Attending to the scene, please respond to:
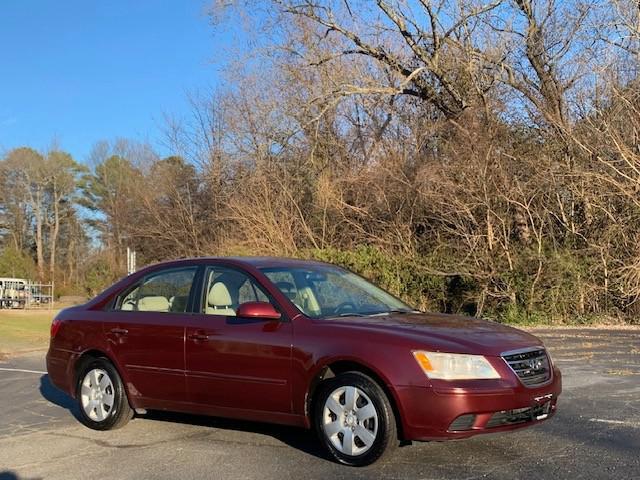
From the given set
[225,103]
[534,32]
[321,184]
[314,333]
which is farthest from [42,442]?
[225,103]

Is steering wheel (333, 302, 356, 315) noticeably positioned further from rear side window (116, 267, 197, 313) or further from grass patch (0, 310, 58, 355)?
grass patch (0, 310, 58, 355)

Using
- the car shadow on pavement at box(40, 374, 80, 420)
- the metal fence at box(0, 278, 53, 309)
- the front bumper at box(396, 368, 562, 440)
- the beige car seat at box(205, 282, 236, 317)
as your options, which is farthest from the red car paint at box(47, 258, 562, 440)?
the metal fence at box(0, 278, 53, 309)

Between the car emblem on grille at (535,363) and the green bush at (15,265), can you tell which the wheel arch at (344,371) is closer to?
the car emblem on grille at (535,363)

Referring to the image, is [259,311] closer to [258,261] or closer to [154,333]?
[258,261]

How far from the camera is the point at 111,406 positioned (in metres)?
6.66

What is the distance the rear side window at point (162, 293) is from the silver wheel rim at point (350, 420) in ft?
5.95

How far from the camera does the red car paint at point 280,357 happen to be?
16.0 ft

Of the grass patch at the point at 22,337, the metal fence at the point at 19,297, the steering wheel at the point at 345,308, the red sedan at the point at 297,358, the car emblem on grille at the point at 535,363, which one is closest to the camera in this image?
the red sedan at the point at 297,358

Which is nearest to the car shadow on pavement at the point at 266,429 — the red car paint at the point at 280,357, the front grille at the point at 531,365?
the red car paint at the point at 280,357

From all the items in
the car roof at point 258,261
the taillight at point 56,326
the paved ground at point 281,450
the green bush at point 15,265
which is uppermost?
the green bush at point 15,265

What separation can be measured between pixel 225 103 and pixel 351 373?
25624 mm

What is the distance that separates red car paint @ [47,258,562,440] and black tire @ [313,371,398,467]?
7 cm

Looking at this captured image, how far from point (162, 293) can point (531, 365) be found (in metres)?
3.50

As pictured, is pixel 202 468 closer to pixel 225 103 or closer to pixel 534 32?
pixel 534 32
